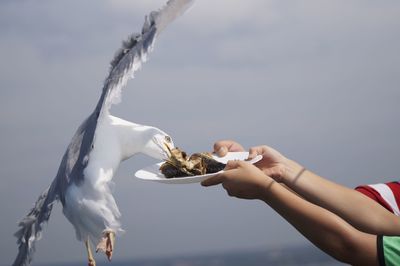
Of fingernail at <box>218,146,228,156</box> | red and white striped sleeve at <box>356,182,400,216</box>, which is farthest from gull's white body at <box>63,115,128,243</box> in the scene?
red and white striped sleeve at <box>356,182,400,216</box>

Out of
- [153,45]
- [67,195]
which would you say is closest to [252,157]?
[153,45]

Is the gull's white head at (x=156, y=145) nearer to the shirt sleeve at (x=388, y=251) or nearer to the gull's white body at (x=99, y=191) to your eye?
the gull's white body at (x=99, y=191)

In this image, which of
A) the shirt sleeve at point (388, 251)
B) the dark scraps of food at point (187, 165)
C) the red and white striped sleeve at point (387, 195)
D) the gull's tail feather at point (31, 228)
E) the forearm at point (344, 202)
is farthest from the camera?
the red and white striped sleeve at point (387, 195)

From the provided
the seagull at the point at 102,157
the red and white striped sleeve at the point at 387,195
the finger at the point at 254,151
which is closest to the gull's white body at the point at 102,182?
the seagull at the point at 102,157

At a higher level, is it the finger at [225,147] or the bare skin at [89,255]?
the finger at [225,147]

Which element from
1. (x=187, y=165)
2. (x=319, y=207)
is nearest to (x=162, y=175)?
(x=187, y=165)

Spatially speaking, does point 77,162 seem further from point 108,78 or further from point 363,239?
point 363,239
